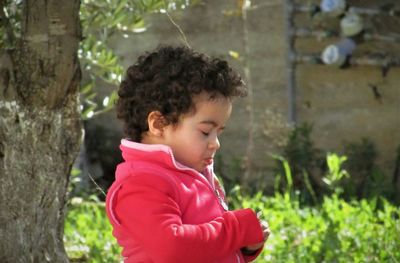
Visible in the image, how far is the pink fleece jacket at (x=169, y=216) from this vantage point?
2.49 meters

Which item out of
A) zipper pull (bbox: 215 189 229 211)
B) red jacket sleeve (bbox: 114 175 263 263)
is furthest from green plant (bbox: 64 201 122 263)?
red jacket sleeve (bbox: 114 175 263 263)

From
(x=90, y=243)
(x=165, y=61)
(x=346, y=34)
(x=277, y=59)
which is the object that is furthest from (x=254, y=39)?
(x=165, y=61)

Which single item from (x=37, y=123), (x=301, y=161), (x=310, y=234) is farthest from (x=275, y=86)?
(x=37, y=123)

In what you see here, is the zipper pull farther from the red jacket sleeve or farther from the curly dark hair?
the curly dark hair

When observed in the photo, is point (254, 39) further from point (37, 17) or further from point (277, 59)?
point (37, 17)

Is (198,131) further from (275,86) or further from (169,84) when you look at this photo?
(275,86)

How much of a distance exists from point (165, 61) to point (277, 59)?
5462 millimetres

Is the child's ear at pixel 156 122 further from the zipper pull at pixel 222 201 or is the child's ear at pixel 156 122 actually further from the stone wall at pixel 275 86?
the stone wall at pixel 275 86

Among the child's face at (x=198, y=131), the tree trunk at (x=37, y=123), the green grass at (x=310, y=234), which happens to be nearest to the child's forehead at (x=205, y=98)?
the child's face at (x=198, y=131)

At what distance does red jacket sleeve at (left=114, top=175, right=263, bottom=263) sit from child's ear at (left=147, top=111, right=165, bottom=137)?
6.4 inches

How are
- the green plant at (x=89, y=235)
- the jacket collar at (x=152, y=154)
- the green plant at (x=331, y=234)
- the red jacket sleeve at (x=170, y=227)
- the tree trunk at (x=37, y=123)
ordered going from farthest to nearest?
the green plant at (x=89, y=235)
the green plant at (x=331, y=234)
the tree trunk at (x=37, y=123)
the jacket collar at (x=152, y=154)
the red jacket sleeve at (x=170, y=227)

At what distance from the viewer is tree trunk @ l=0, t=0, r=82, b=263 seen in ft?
12.5

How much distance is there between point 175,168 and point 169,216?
176 millimetres

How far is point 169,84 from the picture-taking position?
265cm
